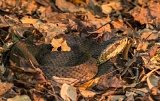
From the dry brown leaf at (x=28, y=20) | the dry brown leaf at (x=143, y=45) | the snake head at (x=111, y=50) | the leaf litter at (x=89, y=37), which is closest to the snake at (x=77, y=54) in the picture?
the snake head at (x=111, y=50)

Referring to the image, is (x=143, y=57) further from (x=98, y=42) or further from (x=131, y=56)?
(x=98, y=42)

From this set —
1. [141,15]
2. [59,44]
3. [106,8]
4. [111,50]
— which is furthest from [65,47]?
[106,8]

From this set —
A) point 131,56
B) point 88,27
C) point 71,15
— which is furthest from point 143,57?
point 71,15

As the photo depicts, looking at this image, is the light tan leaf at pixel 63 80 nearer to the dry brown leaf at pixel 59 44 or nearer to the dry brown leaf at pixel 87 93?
the dry brown leaf at pixel 87 93

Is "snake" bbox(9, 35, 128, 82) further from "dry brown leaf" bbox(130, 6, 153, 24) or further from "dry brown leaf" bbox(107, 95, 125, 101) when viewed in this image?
"dry brown leaf" bbox(130, 6, 153, 24)

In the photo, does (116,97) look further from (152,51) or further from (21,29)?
(21,29)

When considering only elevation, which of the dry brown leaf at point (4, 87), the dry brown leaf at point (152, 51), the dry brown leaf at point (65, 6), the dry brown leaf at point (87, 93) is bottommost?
the dry brown leaf at point (87, 93)

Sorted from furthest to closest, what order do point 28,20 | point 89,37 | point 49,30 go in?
point 28,20 → point 89,37 → point 49,30
